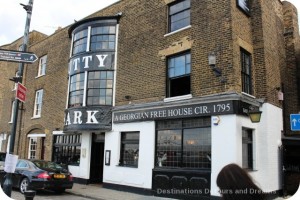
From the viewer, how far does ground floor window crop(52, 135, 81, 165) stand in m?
17.0

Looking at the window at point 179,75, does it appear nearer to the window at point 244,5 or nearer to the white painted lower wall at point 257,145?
the white painted lower wall at point 257,145

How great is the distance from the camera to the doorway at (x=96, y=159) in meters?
16.0

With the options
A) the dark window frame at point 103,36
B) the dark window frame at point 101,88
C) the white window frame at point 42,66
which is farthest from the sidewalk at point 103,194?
the white window frame at point 42,66

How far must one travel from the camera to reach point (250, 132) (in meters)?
11.9

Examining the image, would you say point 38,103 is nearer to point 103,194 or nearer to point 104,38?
point 104,38

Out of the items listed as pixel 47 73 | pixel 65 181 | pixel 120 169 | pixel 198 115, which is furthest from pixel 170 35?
pixel 47 73

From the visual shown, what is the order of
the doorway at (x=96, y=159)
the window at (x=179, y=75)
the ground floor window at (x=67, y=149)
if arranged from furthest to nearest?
the ground floor window at (x=67, y=149) < the doorway at (x=96, y=159) < the window at (x=179, y=75)

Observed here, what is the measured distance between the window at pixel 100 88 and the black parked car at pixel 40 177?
403 centimetres

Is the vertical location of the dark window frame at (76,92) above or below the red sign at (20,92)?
above

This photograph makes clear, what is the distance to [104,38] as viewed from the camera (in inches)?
643

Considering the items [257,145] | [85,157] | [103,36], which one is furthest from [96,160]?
[257,145]

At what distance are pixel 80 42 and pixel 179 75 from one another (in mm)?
7097

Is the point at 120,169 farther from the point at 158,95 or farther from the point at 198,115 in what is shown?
the point at 198,115

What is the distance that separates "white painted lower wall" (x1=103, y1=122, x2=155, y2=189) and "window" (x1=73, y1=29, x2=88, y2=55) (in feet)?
16.6
